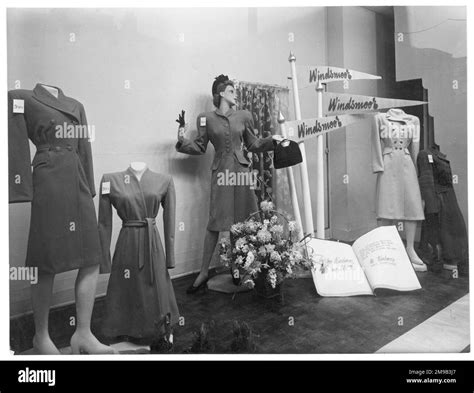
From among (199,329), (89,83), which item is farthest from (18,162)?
(199,329)

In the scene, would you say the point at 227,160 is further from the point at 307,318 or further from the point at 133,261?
the point at 307,318

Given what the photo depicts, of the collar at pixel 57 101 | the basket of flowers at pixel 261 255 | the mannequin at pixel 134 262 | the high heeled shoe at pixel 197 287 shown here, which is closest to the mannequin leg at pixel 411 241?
the basket of flowers at pixel 261 255

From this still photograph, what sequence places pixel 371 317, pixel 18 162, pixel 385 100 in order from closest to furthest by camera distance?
1. pixel 18 162
2. pixel 371 317
3. pixel 385 100

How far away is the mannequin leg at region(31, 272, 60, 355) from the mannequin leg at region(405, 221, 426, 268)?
2.08m

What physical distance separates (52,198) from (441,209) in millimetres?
2237

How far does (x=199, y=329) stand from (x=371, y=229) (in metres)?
1.24

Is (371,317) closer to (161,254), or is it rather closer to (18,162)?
(161,254)

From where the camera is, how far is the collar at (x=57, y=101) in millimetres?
1903

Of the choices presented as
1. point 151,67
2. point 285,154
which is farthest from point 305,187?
point 151,67

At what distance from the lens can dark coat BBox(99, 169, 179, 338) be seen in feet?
6.48

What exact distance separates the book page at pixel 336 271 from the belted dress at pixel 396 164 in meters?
0.36

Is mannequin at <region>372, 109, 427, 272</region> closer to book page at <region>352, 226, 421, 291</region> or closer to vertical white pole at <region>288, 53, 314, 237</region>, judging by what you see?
book page at <region>352, 226, 421, 291</region>

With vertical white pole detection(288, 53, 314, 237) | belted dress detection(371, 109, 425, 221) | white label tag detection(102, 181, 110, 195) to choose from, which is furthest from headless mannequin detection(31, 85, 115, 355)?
belted dress detection(371, 109, 425, 221)
